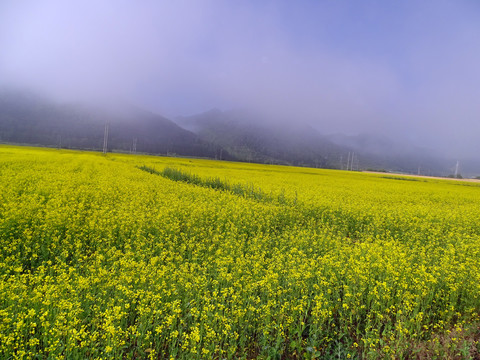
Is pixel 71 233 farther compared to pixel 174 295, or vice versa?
pixel 71 233

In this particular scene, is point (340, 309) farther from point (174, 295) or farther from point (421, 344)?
point (174, 295)

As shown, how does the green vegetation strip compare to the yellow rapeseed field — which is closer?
the yellow rapeseed field

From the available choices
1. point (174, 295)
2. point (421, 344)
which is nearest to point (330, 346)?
point (421, 344)

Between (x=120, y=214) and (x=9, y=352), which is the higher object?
(x=120, y=214)

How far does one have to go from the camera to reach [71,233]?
7281mm

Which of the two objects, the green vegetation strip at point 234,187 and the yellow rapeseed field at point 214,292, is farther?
the green vegetation strip at point 234,187

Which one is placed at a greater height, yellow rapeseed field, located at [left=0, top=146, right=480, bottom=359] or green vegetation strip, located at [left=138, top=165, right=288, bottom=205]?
green vegetation strip, located at [left=138, top=165, right=288, bottom=205]

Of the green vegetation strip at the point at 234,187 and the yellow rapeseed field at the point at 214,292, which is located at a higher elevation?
the green vegetation strip at the point at 234,187

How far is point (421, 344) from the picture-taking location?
13.6ft

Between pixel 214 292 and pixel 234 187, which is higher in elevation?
pixel 234 187

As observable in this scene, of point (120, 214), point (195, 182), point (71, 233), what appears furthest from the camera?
point (195, 182)

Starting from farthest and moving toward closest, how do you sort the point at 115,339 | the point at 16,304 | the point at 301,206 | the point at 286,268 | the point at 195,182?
the point at 195,182 < the point at 301,206 < the point at 286,268 < the point at 16,304 < the point at 115,339

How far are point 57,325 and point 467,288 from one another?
744cm

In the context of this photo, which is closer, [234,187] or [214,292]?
[214,292]
